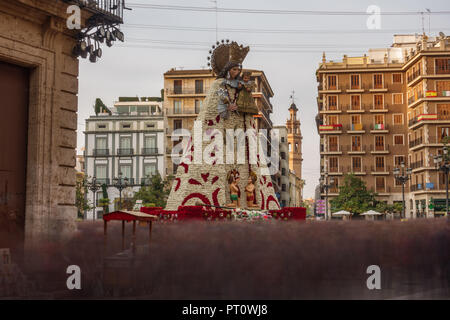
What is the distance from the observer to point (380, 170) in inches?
2472

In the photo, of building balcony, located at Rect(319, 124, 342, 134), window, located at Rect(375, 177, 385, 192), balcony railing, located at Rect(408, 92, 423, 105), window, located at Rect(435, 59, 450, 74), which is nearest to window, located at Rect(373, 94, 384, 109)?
balcony railing, located at Rect(408, 92, 423, 105)

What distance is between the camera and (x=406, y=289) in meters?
10.8

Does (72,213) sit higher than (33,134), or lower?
lower

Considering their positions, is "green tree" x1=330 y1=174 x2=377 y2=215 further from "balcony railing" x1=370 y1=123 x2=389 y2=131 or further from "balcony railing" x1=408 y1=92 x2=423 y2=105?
"balcony railing" x1=408 y1=92 x2=423 y2=105

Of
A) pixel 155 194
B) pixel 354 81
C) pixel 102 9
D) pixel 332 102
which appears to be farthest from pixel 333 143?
pixel 102 9

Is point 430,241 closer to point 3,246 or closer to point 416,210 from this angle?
point 3,246

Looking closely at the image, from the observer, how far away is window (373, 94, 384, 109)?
6425 centimetres

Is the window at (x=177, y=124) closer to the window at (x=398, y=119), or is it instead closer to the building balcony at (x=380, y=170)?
the building balcony at (x=380, y=170)

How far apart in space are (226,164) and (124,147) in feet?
139

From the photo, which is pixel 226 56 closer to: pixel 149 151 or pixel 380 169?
pixel 149 151

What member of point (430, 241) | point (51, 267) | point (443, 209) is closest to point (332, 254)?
point (430, 241)

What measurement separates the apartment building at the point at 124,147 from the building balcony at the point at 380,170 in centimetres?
2220

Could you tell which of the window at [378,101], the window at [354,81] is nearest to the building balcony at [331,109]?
the window at [354,81]

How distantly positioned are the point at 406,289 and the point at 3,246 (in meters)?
7.48
